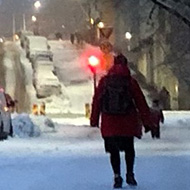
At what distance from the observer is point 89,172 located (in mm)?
14648

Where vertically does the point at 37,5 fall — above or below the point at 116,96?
above

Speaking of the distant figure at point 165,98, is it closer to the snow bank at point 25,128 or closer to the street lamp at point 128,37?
the street lamp at point 128,37

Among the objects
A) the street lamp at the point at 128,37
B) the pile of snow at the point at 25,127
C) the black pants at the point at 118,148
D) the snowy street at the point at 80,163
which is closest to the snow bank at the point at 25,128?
the pile of snow at the point at 25,127

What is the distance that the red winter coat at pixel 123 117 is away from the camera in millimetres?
11602

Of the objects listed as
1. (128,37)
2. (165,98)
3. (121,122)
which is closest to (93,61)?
(165,98)

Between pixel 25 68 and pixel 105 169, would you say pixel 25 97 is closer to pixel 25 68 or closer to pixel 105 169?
pixel 25 68

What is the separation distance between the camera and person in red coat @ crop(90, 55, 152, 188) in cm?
1161

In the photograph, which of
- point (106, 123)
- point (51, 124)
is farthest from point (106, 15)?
point (106, 123)

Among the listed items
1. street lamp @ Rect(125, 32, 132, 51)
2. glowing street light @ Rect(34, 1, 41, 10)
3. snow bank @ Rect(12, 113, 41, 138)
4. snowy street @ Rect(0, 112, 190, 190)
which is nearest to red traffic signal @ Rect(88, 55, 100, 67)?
snowy street @ Rect(0, 112, 190, 190)

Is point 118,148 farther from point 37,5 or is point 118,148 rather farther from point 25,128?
point 37,5

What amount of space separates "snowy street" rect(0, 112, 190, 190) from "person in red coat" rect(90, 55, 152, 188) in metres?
0.49

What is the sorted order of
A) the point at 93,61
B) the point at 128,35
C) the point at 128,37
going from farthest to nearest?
the point at 128,37 → the point at 128,35 → the point at 93,61

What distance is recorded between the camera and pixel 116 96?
11.6m

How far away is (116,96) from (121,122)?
1.21ft
